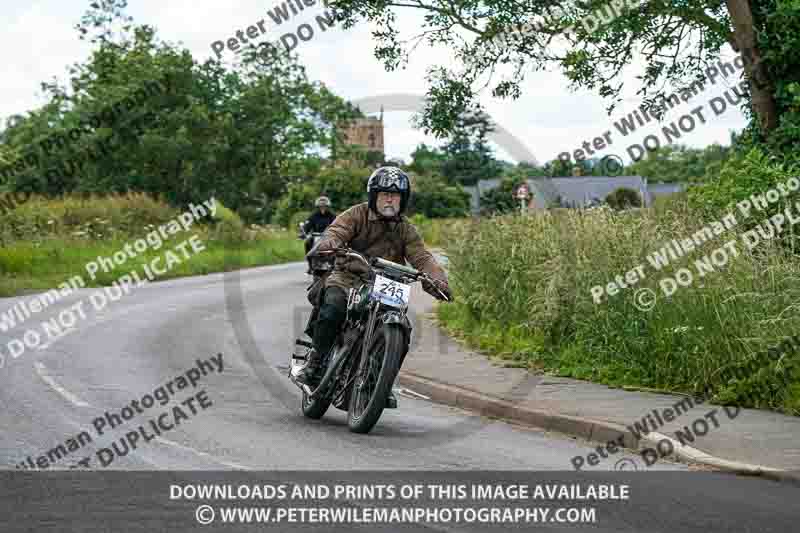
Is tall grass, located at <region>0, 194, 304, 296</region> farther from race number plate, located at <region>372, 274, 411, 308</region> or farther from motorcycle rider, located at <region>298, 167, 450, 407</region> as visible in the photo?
race number plate, located at <region>372, 274, 411, 308</region>

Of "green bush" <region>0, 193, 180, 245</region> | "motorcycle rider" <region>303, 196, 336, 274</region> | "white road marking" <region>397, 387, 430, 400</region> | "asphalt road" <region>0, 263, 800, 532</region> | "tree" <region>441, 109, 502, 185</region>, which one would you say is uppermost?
"tree" <region>441, 109, 502, 185</region>

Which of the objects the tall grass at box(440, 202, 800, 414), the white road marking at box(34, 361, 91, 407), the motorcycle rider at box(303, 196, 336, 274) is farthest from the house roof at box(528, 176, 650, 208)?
the white road marking at box(34, 361, 91, 407)

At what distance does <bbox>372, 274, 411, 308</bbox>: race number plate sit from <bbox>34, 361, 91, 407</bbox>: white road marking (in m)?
3.38

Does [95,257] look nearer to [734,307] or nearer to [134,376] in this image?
[134,376]

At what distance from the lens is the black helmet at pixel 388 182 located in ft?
33.6

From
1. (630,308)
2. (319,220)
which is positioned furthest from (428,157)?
(630,308)

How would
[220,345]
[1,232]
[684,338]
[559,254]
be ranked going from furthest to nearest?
[1,232] → [220,345] → [559,254] → [684,338]

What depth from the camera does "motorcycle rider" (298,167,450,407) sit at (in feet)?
33.8

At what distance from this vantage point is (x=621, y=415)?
35.1ft

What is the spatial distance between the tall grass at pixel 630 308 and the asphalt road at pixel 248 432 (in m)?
2.21

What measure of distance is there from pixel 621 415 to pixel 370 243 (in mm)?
2623

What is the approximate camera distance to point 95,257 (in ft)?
117

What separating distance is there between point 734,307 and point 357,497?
5874mm

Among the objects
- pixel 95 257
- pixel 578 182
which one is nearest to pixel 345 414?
pixel 95 257
